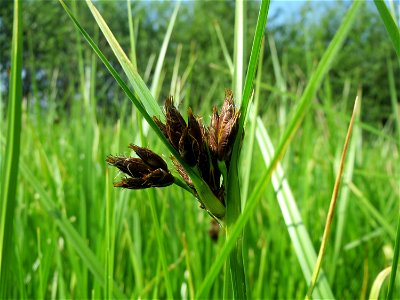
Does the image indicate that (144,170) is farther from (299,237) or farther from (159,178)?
(299,237)

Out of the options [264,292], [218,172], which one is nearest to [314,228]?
[264,292]

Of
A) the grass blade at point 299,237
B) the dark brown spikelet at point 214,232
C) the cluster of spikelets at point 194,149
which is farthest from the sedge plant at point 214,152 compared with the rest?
the dark brown spikelet at point 214,232

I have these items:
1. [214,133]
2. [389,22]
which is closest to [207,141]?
[214,133]

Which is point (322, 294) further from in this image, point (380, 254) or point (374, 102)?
point (374, 102)

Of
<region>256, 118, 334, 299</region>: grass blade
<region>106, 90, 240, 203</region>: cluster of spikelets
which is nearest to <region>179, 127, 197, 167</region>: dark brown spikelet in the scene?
<region>106, 90, 240, 203</region>: cluster of spikelets

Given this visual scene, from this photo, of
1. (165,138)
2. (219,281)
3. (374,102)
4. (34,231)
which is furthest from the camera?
(374,102)

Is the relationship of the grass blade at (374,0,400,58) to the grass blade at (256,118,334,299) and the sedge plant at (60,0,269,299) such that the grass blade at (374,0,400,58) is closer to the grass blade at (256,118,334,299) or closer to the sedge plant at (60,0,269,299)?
the sedge plant at (60,0,269,299)

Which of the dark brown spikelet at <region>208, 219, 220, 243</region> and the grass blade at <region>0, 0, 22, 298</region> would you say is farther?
the dark brown spikelet at <region>208, 219, 220, 243</region>
